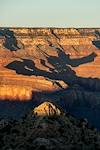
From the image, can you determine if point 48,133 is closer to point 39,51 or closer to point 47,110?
point 47,110

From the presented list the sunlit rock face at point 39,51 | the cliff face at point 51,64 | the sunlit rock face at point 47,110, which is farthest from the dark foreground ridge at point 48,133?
the sunlit rock face at point 39,51

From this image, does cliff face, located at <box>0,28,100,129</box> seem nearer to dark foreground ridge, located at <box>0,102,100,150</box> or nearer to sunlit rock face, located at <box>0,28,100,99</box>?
sunlit rock face, located at <box>0,28,100,99</box>

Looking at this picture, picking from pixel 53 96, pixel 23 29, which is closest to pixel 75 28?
pixel 23 29

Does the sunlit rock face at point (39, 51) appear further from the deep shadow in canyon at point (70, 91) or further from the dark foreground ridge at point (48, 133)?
the dark foreground ridge at point (48, 133)

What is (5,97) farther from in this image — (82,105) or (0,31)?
(0,31)

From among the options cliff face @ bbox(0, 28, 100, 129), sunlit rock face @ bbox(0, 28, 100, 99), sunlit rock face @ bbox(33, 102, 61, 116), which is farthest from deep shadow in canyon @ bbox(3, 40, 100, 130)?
sunlit rock face @ bbox(33, 102, 61, 116)
